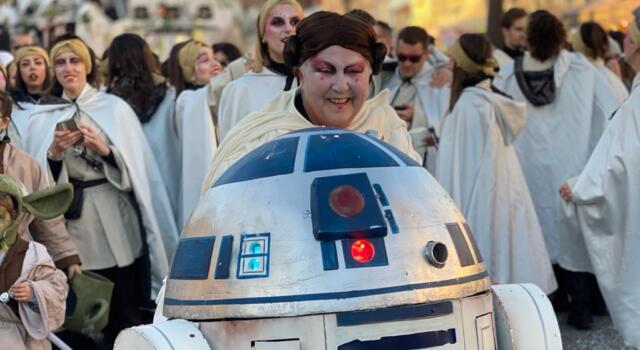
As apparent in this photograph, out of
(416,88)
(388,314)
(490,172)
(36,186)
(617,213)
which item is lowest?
(617,213)

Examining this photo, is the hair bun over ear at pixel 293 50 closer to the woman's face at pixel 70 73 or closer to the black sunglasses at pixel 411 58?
the woman's face at pixel 70 73

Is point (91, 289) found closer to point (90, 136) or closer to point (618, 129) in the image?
point (90, 136)

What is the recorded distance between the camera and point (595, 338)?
882cm

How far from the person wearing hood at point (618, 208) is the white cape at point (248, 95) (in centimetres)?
190

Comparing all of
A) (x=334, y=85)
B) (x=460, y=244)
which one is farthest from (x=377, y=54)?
(x=460, y=244)

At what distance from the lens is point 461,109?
890cm

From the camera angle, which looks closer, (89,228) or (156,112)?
(89,228)

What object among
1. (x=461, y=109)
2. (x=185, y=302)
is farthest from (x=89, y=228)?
(x=185, y=302)

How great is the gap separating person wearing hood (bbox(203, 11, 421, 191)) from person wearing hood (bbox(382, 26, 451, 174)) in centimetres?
519

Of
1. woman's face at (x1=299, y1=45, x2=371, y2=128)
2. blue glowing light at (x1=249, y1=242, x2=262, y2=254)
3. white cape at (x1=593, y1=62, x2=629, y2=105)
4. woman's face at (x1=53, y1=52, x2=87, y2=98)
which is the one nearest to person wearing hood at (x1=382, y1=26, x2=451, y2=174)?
white cape at (x1=593, y1=62, x2=629, y2=105)

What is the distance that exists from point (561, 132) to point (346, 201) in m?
6.67

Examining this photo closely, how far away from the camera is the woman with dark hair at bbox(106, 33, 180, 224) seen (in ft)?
30.6

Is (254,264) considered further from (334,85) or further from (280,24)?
(280,24)

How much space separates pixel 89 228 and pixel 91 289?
145 centimetres
